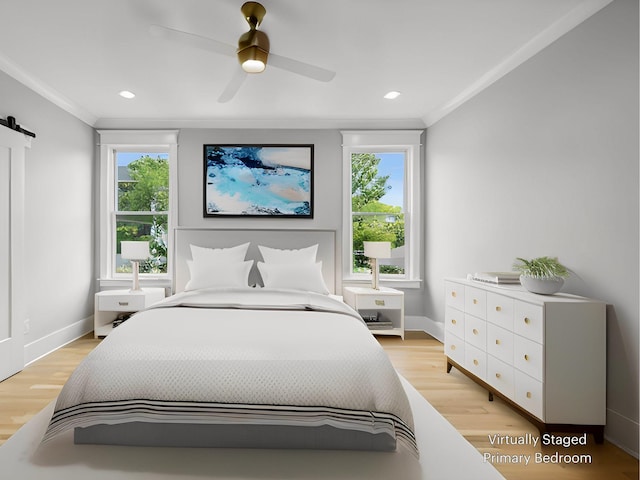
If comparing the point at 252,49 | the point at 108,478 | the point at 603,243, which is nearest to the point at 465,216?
the point at 603,243

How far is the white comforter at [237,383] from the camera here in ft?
5.47

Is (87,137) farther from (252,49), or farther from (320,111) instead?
(252,49)

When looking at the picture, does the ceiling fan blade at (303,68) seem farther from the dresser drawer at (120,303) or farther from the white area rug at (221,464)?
the dresser drawer at (120,303)

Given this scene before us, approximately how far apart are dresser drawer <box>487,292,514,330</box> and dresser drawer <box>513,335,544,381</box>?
12cm

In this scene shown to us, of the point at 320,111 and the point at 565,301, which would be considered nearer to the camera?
the point at 565,301

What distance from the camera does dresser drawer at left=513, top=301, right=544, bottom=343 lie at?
6.78 feet

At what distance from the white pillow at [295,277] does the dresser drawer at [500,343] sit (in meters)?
1.61

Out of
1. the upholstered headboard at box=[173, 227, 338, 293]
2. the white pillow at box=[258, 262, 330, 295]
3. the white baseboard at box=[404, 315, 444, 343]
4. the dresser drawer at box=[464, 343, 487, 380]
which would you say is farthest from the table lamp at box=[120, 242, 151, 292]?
the dresser drawer at box=[464, 343, 487, 380]

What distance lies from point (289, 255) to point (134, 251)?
171 cm

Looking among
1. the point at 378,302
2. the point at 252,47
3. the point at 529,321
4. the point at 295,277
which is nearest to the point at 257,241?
the point at 295,277

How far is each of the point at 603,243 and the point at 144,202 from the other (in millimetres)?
4551

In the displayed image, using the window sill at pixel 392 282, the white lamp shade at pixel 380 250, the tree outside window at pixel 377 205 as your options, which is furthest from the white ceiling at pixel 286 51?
the window sill at pixel 392 282

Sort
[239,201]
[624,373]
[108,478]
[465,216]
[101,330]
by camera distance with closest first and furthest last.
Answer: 1. [108,478]
2. [624,373]
3. [465,216]
4. [101,330]
5. [239,201]

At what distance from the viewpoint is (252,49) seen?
2.29 metres
